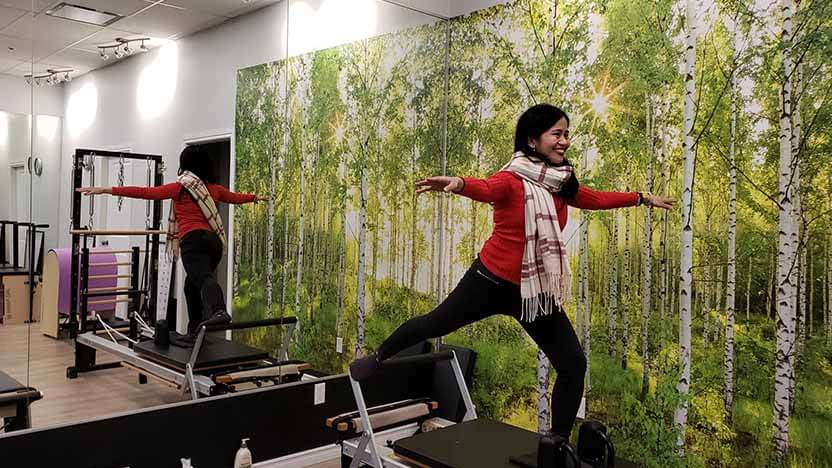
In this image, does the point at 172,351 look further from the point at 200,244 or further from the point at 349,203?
the point at 349,203

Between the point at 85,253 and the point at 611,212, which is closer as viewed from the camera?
the point at 85,253

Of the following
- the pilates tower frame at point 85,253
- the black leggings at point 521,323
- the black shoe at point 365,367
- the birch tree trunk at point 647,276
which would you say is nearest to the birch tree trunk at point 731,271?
the birch tree trunk at point 647,276

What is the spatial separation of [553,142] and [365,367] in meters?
1.33

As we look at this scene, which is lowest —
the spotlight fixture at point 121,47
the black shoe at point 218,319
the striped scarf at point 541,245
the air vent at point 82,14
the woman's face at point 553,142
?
the black shoe at point 218,319

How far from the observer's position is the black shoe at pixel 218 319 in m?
3.15

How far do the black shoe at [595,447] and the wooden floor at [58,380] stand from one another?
6.36 ft

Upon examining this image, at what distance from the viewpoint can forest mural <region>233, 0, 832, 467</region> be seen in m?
2.86

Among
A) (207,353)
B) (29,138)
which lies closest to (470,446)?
(207,353)

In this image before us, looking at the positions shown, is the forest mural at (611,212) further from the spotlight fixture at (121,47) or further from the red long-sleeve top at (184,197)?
the spotlight fixture at (121,47)

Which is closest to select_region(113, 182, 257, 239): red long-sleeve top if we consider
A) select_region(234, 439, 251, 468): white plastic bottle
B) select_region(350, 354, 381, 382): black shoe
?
select_region(350, 354, 381, 382): black shoe

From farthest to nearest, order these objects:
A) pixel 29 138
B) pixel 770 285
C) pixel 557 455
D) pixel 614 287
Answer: pixel 614 287 → pixel 770 285 → pixel 29 138 → pixel 557 455

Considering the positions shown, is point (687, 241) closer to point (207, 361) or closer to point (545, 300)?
point (545, 300)

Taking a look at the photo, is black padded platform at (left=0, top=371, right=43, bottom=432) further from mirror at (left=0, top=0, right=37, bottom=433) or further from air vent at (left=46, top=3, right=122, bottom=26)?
air vent at (left=46, top=3, right=122, bottom=26)

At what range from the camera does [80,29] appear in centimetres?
272
